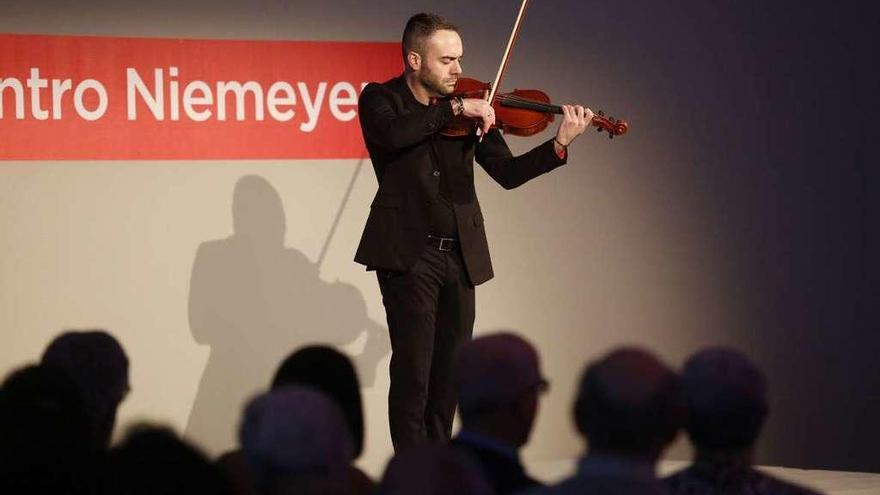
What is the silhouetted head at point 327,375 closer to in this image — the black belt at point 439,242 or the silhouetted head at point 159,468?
the silhouetted head at point 159,468

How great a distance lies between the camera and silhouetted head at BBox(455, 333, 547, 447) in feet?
8.11

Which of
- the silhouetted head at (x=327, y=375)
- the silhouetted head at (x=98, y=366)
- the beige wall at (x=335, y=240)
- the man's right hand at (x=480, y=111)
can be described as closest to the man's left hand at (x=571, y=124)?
the man's right hand at (x=480, y=111)

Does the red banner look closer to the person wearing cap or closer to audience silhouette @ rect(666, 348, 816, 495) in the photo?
the person wearing cap

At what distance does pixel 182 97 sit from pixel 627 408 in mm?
3248

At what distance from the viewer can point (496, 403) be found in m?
2.48

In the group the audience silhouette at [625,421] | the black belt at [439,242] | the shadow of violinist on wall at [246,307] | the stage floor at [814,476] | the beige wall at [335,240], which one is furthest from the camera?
the shadow of violinist on wall at [246,307]

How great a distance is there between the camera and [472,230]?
4266mm

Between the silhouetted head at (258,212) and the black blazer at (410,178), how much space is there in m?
1.02

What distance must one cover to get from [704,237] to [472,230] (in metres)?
1.59

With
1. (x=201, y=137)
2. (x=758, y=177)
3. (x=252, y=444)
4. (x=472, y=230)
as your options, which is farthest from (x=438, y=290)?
(x=252, y=444)

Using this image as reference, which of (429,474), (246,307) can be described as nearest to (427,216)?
(246,307)

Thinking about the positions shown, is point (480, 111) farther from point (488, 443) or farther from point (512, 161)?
point (488, 443)

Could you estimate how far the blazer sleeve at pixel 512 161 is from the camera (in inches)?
170

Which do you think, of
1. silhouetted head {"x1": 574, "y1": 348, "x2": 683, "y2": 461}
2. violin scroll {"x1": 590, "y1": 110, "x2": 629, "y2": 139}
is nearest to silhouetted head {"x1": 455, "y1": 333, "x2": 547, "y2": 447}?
silhouetted head {"x1": 574, "y1": 348, "x2": 683, "y2": 461}
